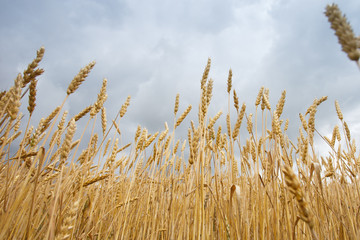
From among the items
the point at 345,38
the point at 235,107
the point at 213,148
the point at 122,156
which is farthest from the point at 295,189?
the point at 122,156

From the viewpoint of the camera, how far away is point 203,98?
1178 millimetres

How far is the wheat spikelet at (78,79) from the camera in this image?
0.91 meters

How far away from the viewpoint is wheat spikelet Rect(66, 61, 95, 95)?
91cm

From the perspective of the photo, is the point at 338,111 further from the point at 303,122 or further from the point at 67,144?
the point at 67,144

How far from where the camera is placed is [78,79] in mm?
929

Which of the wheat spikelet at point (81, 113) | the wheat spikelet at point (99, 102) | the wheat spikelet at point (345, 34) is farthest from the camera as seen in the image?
the wheat spikelet at point (81, 113)

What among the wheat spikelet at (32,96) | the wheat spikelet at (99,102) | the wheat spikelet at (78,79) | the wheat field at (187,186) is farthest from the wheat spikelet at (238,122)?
the wheat spikelet at (32,96)

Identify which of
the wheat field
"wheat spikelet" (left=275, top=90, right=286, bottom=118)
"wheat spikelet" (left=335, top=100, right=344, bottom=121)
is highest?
"wheat spikelet" (left=335, top=100, right=344, bottom=121)

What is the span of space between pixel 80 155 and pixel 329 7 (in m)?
1.90

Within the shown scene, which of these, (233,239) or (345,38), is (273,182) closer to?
(233,239)

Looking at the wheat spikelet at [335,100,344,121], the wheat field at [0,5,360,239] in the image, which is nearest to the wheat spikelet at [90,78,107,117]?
the wheat field at [0,5,360,239]

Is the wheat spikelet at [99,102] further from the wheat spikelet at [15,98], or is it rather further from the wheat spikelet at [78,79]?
the wheat spikelet at [15,98]

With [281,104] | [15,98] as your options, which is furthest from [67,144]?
[281,104]

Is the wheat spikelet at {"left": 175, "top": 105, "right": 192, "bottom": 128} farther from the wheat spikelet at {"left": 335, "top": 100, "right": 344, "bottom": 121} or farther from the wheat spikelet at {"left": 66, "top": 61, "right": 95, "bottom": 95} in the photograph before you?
the wheat spikelet at {"left": 335, "top": 100, "right": 344, "bottom": 121}
